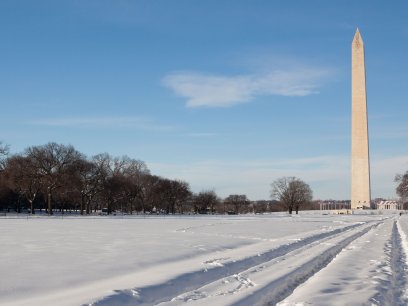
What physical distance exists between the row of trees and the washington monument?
140ft

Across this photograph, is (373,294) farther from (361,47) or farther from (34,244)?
(361,47)

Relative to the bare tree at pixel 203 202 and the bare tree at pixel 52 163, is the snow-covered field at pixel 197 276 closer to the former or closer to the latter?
the bare tree at pixel 52 163

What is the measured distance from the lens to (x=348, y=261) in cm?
1513

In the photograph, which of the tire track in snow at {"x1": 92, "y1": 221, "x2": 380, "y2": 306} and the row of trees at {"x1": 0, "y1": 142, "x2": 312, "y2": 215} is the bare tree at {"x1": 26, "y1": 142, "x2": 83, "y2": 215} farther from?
the tire track in snow at {"x1": 92, "y1": 221, "x2": 380, "y2": 306}

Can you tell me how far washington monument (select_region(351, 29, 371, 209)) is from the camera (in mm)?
78938

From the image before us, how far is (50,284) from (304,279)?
532cm

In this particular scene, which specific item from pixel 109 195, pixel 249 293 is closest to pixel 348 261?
pixel 249 293

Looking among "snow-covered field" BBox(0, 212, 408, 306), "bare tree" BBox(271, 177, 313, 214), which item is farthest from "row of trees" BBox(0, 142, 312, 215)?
"snow-covered field" BBox(0, 212, 408, 306)

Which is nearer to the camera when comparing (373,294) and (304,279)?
(373,294)

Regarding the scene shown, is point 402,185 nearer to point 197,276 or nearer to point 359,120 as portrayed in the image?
point 359,120

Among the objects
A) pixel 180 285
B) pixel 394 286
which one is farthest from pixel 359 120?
pixel 180 285

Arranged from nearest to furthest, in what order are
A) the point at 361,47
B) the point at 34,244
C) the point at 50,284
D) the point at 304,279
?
the point at 50,284
the point at 304,279
the point at 34,244
the point at 361,47

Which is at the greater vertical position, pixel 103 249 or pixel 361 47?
pixel 361 47

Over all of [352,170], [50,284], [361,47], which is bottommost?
[50,284]
